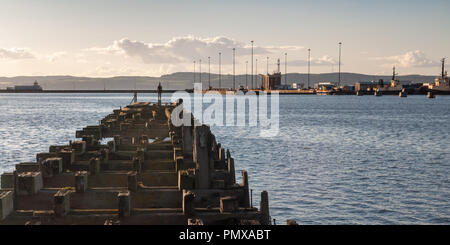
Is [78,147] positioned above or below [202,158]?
below

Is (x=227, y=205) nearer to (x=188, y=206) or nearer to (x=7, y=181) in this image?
(x=188, y=206)

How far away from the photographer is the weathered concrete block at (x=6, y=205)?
14008 mm

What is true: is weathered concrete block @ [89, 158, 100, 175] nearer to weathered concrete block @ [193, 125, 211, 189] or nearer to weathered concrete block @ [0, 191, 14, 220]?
weathered concrete block @ [193, 125, 211, 189]

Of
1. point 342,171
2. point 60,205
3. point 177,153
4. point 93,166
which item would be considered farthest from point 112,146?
point 342,171

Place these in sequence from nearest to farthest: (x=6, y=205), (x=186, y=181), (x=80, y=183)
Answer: (x=6, y=205) → (x=80, y=183) → (x=186, y=181)

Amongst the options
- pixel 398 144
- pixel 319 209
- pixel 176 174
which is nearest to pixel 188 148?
pixel 176 174

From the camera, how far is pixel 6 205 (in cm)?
1430

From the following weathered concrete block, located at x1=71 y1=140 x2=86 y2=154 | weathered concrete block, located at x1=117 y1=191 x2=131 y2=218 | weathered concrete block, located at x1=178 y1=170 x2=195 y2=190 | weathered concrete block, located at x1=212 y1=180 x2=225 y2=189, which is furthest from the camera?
weathered concrete block, located at x1=71 y1=140 x2=86 y2=154

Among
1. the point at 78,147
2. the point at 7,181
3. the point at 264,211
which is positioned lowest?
the point at 264,211

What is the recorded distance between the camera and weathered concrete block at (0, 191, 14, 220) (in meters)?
14.0

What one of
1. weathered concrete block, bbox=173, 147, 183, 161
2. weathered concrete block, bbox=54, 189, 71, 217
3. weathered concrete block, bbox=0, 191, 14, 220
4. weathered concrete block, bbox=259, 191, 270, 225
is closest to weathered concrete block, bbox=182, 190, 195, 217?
weathered concrete block, bbox=259, 191, 270, 225

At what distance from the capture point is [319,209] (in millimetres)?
28281
